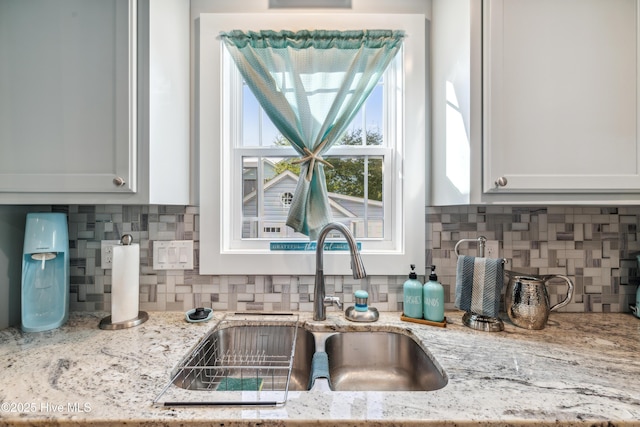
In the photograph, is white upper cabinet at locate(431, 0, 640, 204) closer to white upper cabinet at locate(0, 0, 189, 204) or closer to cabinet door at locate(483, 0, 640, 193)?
cabinet door at locate(483, 0, 640, 193)

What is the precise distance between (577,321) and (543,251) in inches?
12.0

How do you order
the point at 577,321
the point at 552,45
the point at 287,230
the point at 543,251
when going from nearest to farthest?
1. the point at 552,45
2. the point at 577,321
3. the point at 543,251
4. the point at 287,230

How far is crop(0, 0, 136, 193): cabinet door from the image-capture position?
3.21ft

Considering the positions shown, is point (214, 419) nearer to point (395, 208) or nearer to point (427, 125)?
point (395, 208)

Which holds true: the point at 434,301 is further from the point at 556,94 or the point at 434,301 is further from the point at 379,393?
the point at 556,94

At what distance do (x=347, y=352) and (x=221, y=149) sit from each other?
3.36 feet

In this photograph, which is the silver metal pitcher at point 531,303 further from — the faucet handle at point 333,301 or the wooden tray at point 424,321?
the faucet handle at point 333,301

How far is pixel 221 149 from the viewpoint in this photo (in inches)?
51.1

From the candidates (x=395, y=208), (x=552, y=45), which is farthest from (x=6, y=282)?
(x=552, y=45)

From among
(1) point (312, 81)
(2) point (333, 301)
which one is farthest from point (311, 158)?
(2) point (333, 301)

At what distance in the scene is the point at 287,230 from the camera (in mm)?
1425

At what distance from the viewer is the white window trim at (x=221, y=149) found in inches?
50.4

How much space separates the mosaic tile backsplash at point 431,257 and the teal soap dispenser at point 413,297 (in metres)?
0.11

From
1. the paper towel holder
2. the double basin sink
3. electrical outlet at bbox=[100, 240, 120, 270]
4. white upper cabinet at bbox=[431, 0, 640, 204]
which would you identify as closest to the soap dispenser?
the double basin sink
